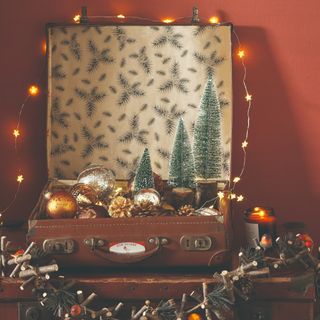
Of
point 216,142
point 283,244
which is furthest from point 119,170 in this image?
point 283,244

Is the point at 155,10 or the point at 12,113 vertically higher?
the point at 155,10

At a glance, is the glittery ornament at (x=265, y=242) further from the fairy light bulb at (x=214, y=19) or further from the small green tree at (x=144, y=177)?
the fairy light bulb at (x=214, y=19)

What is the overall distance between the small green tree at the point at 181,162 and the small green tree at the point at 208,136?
0.11 feet

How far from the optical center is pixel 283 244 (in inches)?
72.6

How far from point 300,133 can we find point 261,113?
15 cm

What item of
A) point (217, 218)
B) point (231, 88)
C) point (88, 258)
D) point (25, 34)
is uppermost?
point (25, 34)

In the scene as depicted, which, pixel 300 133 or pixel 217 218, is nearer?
A: pixel 217 218

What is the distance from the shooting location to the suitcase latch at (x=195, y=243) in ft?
5.89

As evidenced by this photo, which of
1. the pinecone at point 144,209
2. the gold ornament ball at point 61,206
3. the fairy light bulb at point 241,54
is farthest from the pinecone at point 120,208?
the fairy light bulb at point 241,54

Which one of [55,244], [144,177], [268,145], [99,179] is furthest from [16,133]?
[268,145]

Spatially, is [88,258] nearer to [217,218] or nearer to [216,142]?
[217,218]

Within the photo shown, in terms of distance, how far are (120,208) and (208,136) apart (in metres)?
0.41

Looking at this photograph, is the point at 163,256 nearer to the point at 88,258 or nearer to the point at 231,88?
the point at 88,258

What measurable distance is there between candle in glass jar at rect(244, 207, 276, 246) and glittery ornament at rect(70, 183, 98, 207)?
0.47 meters
